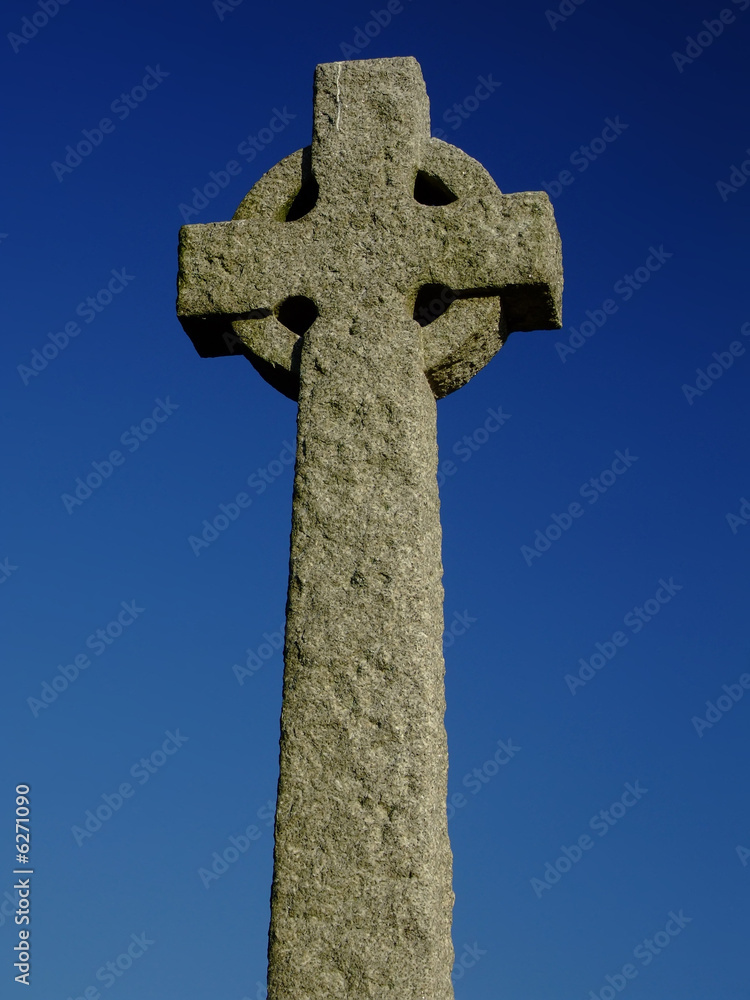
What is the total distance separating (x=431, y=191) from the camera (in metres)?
5.26

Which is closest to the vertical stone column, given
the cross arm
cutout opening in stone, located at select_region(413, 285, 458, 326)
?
cutout opening in stone, located at select_region(413, 285, 458, 326)

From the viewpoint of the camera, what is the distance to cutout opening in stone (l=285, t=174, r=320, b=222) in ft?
17.3

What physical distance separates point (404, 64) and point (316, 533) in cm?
219

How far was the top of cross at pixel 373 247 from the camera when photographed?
16.1 feet

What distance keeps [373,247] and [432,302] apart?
0.34 m

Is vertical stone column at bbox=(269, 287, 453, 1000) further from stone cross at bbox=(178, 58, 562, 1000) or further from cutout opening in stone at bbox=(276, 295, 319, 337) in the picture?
cutout opening in stone at bbox=(276, 295, 319, 337)

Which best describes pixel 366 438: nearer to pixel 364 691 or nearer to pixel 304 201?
pixel 364 691

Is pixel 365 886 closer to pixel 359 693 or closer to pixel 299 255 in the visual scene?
pixel 359 693

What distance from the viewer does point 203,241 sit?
209 inches

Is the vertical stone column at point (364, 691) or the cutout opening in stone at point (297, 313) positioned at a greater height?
the cutout opening in stone at point (297, 313)

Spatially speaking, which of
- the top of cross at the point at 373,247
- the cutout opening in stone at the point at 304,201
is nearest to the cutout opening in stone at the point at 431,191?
the top of cross at the point at 373,247

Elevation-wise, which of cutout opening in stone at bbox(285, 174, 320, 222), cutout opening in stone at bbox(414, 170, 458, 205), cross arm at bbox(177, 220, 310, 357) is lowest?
cross arm at bbox(177, 220, 310, 357)

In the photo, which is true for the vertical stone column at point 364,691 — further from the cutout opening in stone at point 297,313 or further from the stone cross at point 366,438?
the cutout opening in stone at point 297,313

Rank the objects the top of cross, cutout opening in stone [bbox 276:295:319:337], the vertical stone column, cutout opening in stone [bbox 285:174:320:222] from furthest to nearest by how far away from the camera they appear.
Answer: cutout opening in stone [bbox 285:174:320:222] < cutout opening in stone [bbox 276:295:319:337] < the top of cross < the vertical stone column
